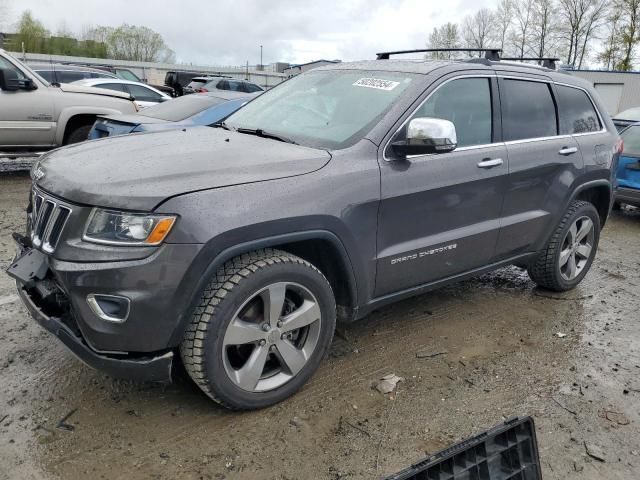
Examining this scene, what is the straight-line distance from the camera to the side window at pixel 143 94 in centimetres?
1455

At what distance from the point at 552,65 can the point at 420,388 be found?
3234mm

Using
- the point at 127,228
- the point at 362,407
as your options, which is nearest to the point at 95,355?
Answer: the point at 127,228

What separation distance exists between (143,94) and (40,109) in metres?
7.14

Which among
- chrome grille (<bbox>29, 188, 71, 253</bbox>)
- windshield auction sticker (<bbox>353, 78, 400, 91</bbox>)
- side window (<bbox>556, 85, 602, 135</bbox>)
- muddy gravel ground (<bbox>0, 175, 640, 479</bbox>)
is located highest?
windshield auction sticker (<bbox>353, 78, 400, 91</bbox>)

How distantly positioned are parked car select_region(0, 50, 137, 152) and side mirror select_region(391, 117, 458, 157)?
22.3 ft

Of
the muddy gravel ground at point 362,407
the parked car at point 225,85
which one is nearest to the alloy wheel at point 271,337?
the muddy gravel ground at point 362,407

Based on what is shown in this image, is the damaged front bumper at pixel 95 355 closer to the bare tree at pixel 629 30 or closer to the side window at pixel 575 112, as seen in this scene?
the side window at pixel 575 112

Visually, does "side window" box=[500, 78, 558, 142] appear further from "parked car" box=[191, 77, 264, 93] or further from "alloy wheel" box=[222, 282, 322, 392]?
"parked car" box=[191, 77, 264, 93]

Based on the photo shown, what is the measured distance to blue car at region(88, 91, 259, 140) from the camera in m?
6.65

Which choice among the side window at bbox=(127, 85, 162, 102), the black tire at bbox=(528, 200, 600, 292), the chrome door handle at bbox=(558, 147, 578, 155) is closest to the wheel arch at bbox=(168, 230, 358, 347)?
the black tire at bbox=(528, 200, 600, 292)

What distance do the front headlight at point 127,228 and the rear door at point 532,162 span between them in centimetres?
242

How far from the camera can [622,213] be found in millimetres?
8570

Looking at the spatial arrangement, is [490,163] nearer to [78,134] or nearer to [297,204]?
[297,204]

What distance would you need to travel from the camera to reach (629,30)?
4359 centimetres
